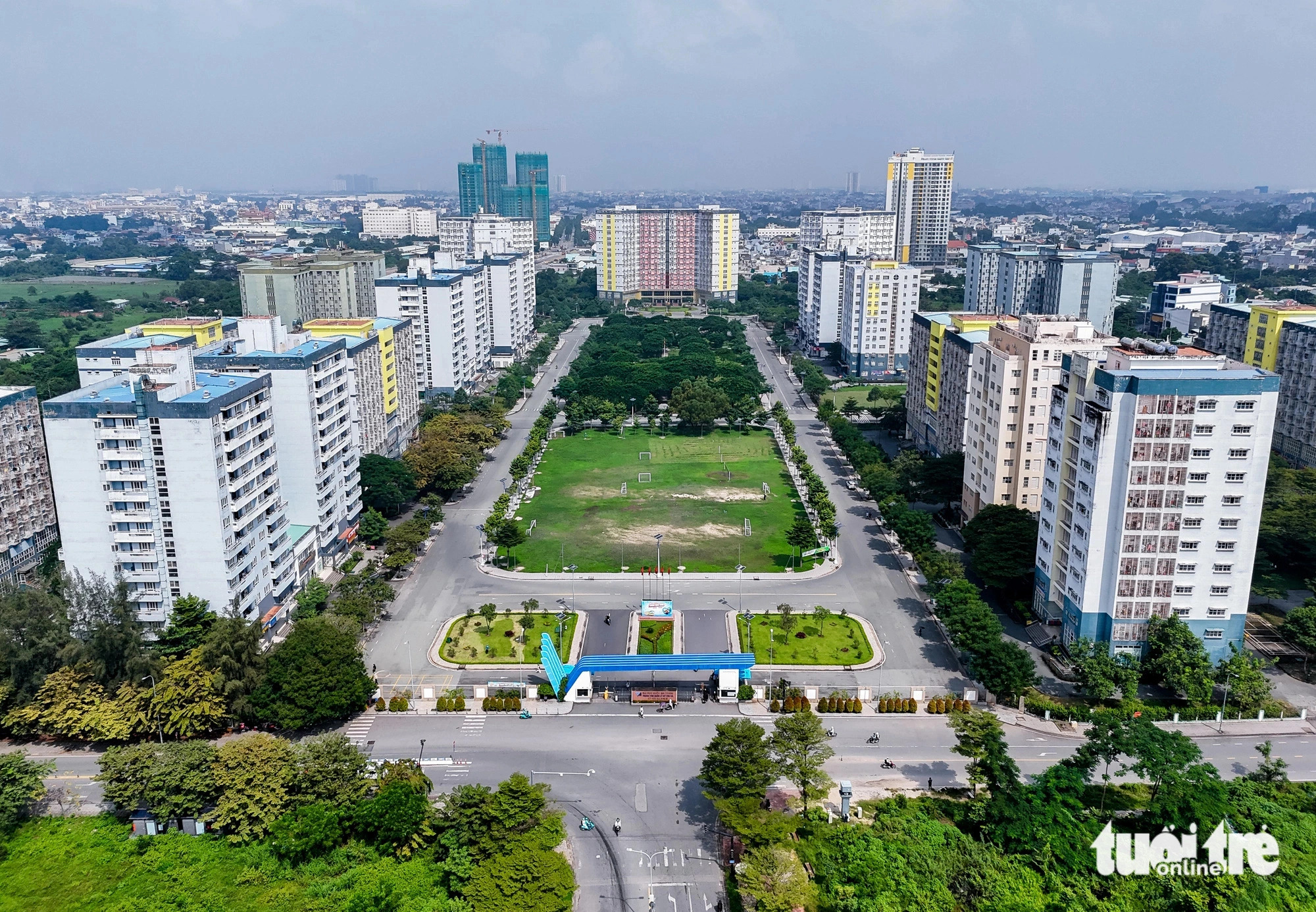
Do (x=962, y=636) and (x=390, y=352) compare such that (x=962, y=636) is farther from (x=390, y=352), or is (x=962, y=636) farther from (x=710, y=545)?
(x=390, y=352)

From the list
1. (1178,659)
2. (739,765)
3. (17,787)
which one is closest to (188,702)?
(17,787)

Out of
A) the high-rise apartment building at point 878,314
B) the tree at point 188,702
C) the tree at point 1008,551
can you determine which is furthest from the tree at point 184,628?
the high-rise apartment building at point 878,314

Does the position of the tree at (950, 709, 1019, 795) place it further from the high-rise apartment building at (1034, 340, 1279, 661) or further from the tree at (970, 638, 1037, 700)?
the high-rise apartment building at (1034, 340, 1279, 661)

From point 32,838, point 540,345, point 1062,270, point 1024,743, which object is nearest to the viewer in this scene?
point 32,838

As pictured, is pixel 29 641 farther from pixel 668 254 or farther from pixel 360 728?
pixel 668 254

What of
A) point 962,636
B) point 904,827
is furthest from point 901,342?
point 904,827
